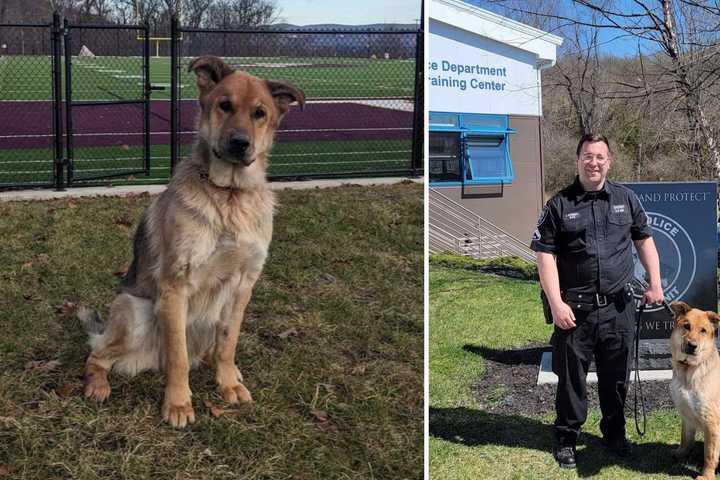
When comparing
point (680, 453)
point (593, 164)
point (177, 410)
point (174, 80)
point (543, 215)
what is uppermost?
point (174, 80)

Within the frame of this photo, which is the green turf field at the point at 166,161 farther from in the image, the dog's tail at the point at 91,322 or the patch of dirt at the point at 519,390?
the patch of dirt at the point at 519,390

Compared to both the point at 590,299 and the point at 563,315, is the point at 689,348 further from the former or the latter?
the point at 563,315

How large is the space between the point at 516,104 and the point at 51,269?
12.2 feet

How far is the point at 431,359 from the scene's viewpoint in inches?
143

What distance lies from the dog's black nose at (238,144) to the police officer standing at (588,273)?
4.22 feet

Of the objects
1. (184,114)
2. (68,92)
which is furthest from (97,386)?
(184,114)

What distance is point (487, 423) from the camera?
3.58 m

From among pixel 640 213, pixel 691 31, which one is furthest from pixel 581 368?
pixel 691 31

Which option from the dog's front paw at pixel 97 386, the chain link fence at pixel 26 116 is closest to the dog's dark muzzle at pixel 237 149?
the dog's front paw at pixel 97 386

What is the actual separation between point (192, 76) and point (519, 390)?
1436 cm

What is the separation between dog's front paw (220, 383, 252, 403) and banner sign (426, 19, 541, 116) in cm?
172

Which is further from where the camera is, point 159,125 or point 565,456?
point 159,125

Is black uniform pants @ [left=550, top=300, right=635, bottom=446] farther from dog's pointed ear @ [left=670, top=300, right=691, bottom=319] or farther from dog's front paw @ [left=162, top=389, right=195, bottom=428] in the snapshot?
dog's front paw @ [left=162, top=389, right=195, bottom=428]

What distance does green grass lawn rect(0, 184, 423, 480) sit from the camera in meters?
3.36
